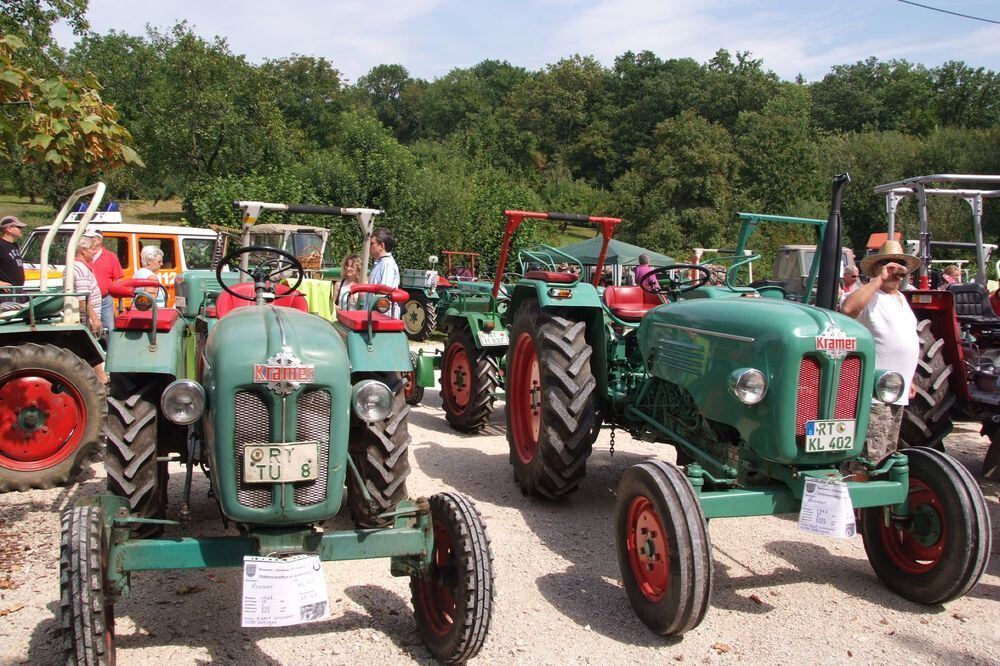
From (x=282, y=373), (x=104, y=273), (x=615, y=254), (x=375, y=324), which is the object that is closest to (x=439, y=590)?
(x=282, y=373)

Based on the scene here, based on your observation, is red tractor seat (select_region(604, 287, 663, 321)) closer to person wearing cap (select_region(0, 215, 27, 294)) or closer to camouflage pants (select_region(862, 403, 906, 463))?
camouflage pants (select_region(862, 403, 906, 463))

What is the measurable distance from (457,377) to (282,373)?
468 cm

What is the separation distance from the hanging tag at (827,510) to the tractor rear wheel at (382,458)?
1.76 meters

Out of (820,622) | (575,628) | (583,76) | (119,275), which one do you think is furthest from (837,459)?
(583,76)

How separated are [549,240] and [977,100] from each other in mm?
40856

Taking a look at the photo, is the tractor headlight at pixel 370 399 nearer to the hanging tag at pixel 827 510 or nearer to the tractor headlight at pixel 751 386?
the tractor headlight at pixel 751 386

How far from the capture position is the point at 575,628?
3.46 metres

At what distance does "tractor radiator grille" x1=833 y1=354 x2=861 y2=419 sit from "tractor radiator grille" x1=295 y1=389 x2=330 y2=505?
7.22 ft

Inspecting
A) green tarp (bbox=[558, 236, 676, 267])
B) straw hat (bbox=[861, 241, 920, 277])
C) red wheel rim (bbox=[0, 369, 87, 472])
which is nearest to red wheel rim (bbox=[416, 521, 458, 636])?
straw hat (bbox=[861, 241, 920, 277])

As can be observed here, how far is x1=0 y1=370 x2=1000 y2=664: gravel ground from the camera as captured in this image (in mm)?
3191

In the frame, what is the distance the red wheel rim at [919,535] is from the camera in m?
3.64

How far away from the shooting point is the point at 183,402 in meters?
2.84

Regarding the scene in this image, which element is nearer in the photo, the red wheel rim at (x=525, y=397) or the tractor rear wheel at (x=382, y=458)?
the tractor rear wheel at (x=382, y=458)

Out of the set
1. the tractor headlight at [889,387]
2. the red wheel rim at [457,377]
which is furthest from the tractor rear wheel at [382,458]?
the red wheel rim at [457,377]
